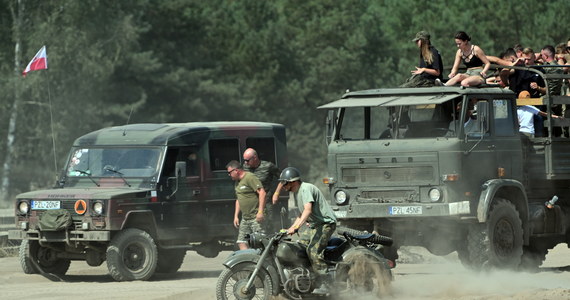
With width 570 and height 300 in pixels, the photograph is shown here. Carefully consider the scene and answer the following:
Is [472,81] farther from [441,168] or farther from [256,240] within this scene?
[256,240]

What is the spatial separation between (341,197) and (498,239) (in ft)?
7.26

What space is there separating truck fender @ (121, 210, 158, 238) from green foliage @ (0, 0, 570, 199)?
98.2 ft

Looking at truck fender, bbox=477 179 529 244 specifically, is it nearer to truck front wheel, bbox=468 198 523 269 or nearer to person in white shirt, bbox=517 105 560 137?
truck front wheel, bbox=468 198 523 269

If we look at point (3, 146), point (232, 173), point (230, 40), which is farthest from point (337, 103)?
point (230, 40)

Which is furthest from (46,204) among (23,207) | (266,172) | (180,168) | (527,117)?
(527,117)

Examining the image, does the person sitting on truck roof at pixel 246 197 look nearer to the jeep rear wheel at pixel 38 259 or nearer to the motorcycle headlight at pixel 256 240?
the jeep rear wheel at pixel 38 259

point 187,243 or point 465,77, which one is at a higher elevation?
point 465,77

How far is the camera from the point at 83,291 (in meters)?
16.1

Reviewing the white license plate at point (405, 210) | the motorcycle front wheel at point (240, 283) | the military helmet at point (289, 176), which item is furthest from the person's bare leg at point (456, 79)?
the motorcycle front wheel at point (240, 283)

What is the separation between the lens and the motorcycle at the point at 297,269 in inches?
506

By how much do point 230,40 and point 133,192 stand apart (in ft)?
139

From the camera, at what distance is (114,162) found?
719 inches

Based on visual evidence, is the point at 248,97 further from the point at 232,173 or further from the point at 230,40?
the point at 232,173

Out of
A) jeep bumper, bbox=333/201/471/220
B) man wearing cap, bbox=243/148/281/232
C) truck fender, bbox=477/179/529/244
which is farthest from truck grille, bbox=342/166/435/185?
man wearing cap, bbox=243/148/281/232
